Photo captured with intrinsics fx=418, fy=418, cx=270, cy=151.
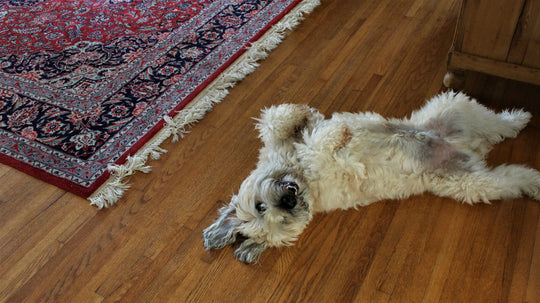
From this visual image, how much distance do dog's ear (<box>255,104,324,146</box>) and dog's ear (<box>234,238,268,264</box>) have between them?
42cm

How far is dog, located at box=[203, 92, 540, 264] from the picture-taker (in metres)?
1.44

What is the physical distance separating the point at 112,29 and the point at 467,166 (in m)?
2.37

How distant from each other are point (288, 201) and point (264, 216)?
0.09 metres

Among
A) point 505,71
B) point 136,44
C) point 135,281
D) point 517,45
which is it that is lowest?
point 135,281

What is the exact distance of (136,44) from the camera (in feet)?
8.77

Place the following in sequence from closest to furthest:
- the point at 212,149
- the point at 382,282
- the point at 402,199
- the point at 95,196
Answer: the point at 382,282 < the point at 402,199 < the point at 95,196 < the point at 212,149

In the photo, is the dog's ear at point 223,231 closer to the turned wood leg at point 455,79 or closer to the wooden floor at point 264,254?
the wooden floor at point 264,254

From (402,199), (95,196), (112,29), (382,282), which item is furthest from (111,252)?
(112,29)

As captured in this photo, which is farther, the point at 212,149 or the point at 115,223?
the point at 212,149

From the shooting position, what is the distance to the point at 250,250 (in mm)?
1455

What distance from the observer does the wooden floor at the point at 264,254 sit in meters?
1.47

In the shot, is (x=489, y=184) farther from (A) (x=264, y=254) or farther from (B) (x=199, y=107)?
(B) (x=199, y=107)

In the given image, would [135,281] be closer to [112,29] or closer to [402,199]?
[402,199]

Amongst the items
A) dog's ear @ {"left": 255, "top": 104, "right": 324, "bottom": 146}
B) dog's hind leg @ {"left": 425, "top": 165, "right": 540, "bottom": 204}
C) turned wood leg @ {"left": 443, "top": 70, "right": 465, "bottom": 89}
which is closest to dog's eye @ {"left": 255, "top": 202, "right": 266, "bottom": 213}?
dog's ear @ {"left": 255, "top": 104, "right": 324, "bottom": 146}
